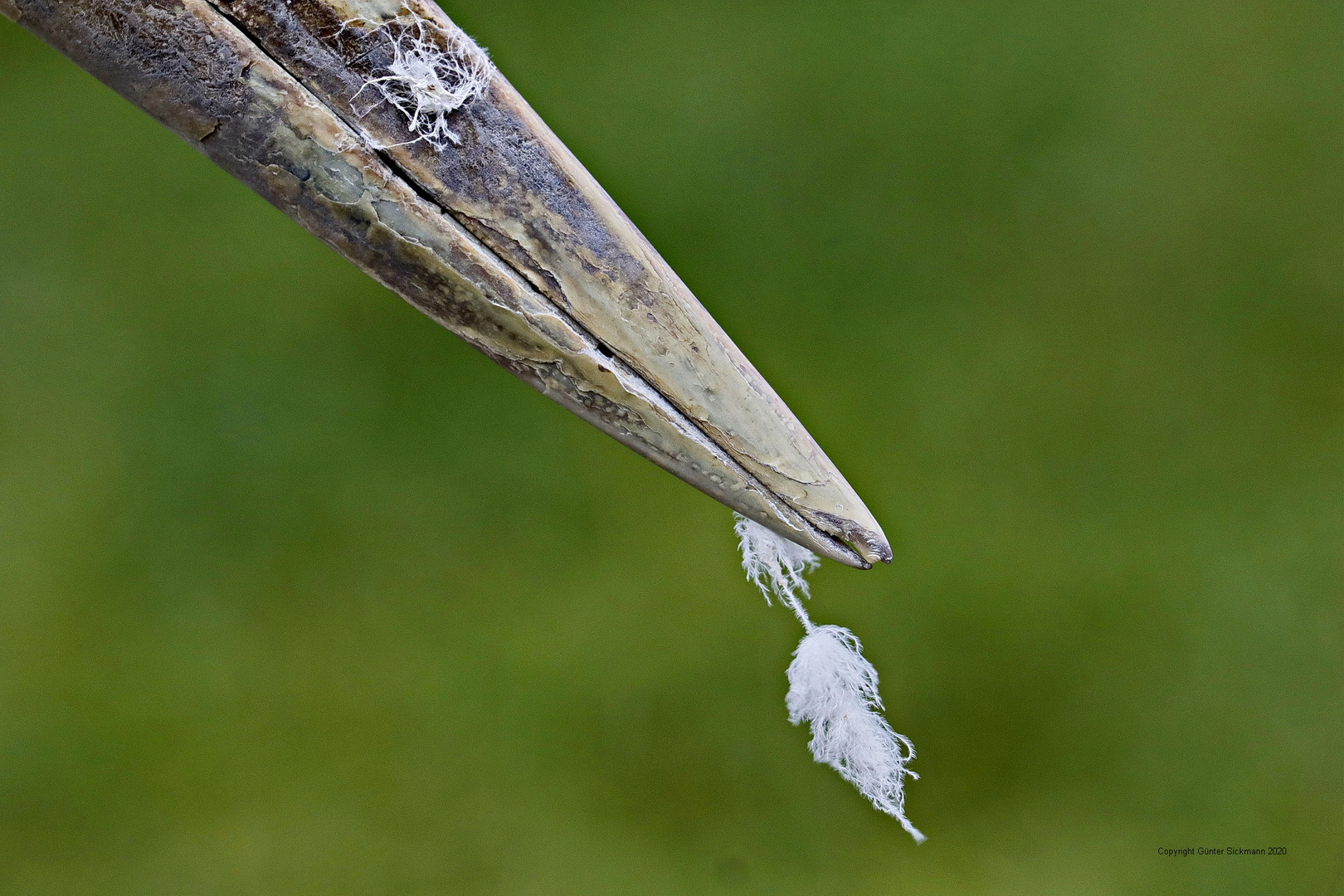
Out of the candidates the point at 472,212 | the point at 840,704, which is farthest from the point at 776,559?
the point at 472,212

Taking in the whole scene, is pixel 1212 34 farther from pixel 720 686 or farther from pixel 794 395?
pixel 720 686

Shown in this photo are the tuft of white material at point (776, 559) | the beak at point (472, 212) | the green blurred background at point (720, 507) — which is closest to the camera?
the beak at point (472, 212)

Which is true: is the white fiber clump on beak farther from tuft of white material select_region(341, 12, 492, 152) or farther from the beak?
tuft of white material select_region(341, 12, 492, 152)

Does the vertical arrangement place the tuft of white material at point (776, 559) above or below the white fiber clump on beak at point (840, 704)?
above

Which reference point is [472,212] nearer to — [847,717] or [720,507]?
[847,717]

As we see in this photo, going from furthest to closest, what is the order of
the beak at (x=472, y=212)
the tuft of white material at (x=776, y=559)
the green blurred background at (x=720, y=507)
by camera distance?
the green blurred background at (x=720, y=507)
the tuft of white material at (x=776, y=559)
the beak at (x=472, y=212)

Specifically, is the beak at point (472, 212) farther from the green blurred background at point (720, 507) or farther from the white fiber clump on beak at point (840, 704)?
the green blurred background at point (720, 507)

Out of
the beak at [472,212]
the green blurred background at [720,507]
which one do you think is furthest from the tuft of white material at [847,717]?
the green blurred background at [720,507]
